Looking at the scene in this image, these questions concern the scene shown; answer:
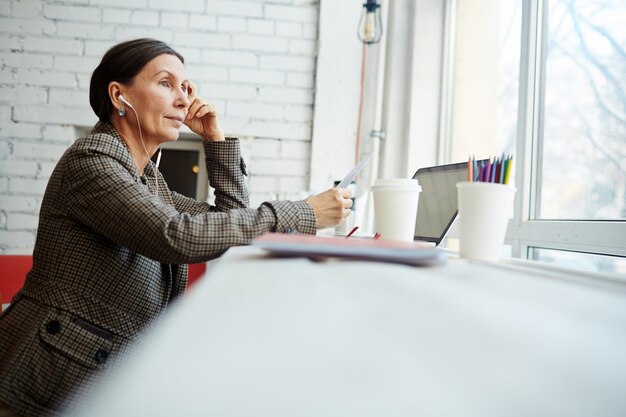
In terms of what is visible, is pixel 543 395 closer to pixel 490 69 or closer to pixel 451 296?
pixel 451 296

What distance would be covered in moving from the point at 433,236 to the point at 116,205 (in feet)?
2.30

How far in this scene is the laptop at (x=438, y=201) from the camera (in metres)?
1.14

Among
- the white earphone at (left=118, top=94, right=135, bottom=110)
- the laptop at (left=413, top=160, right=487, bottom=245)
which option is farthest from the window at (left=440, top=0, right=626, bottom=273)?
the white earphone at (left=118, top=94, right=135, bottom=110)

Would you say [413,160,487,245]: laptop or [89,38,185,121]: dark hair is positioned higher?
[89,38,185,121]: dark hair

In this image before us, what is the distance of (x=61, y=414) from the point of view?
88 centimetres

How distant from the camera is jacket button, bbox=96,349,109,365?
3.01 feet

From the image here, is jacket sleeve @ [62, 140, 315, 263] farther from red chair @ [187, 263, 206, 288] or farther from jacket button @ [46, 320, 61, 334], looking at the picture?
red chair @ [187, 263, 206, 288]

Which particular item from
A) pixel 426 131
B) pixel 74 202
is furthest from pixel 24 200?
pixel 426 131

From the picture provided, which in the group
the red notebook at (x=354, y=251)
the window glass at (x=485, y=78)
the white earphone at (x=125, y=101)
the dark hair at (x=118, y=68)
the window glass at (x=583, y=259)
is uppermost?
the window glass at (x=485, y=78)

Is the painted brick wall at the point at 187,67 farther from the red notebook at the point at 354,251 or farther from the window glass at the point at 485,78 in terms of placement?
the red notebook at the point at 354,251

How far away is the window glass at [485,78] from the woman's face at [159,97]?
1183 mm

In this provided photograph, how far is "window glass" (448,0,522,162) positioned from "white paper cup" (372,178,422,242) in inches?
40.6

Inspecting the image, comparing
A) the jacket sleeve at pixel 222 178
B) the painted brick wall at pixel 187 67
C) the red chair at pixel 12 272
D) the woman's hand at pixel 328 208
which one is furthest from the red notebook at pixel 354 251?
the painted brick wall at pixel 187 67

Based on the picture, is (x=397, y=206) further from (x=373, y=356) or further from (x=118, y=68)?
(x=118, y=68)
